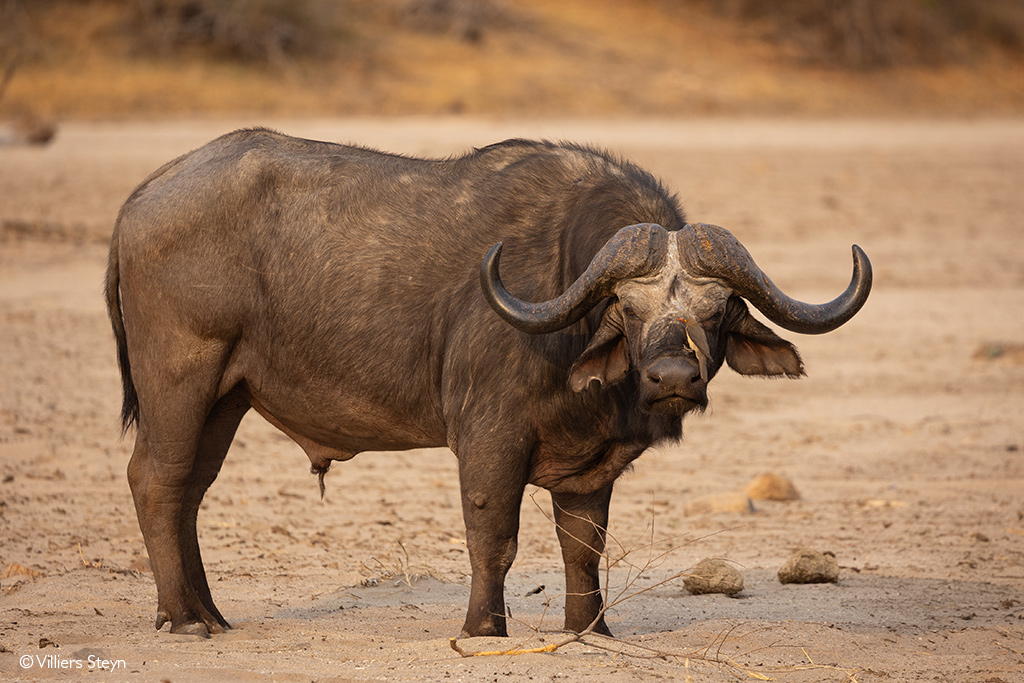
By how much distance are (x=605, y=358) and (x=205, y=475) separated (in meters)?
2.23

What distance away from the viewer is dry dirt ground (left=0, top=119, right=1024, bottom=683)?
16.7ft

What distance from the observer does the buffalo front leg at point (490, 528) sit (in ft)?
16.4

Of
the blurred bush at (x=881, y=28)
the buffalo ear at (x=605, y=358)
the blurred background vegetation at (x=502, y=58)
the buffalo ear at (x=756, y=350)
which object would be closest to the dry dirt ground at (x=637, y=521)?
the buffalo ear at (x=605, y=358)

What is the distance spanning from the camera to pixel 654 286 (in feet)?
14.9

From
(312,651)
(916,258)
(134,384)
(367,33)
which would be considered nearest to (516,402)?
(312,651)

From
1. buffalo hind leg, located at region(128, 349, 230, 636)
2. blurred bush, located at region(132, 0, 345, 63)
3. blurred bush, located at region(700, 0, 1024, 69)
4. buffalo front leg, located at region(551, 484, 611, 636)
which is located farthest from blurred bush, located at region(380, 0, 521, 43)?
buffalo front leg, located at region(551, 484, 611, 636)

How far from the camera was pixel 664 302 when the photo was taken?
14.8ft

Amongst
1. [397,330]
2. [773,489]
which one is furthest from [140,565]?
[773,489]

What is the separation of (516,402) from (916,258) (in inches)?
455

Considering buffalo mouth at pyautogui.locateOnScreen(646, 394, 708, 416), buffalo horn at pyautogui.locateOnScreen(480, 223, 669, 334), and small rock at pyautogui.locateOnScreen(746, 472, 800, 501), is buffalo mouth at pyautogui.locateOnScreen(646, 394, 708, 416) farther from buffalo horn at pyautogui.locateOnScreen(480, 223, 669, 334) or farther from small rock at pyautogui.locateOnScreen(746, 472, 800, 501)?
small rock at pyautogui.locateOnScreen(746, 472, 800, 501)

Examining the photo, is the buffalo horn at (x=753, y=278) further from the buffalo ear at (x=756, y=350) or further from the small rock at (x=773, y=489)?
the small rock at (x=773, y=489)
